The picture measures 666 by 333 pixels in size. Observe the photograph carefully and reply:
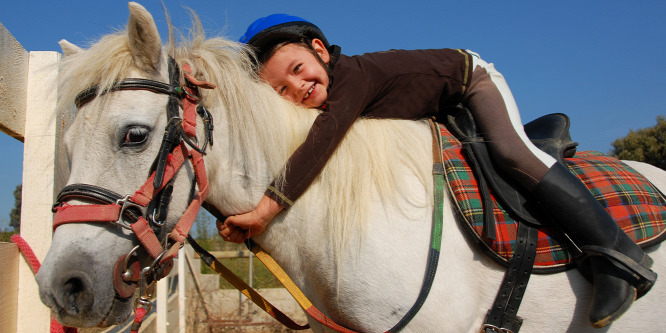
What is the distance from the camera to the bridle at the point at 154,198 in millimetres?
1492

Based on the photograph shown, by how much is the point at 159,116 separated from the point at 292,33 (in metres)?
0.86

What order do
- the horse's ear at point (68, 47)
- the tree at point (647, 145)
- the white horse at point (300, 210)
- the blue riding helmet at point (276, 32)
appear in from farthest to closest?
1. the tree at point (647, 145)
2. the blue riding helmet at point (276, 32)
3. the horse's ear at point (68, 47)
4. the white horse at point (300, 210)

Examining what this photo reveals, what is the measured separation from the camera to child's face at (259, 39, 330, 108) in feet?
6.75

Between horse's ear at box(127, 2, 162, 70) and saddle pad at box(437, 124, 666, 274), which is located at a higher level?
horse's ear at box(127, 2, 162, 70)

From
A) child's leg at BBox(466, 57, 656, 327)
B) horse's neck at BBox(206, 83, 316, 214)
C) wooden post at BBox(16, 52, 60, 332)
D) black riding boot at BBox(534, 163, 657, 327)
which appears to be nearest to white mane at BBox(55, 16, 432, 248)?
horse's neck at BBox(206, 83, 316, 214)

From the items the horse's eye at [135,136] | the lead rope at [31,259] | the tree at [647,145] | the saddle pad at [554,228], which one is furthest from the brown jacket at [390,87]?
the tree at [647,145]

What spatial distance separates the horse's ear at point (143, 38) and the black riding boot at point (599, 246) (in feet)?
5.78

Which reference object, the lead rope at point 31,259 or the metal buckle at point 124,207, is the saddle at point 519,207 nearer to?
the metal buckle at point 124,207

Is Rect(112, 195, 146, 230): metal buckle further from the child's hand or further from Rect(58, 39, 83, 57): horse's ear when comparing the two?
Rect(58, 39, 83, 57): horse's ear

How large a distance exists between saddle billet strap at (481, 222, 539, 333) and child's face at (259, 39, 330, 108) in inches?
46.9

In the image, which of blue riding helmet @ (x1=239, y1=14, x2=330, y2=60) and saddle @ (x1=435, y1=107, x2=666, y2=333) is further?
blue riding helmet @ (x1=239, y1=14, x2=330, y2=60)

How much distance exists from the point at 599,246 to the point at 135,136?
1.95 m

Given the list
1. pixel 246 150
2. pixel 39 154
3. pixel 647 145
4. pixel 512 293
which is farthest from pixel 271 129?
pixel 647 145

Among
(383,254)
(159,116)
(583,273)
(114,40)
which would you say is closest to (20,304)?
(159,116)
